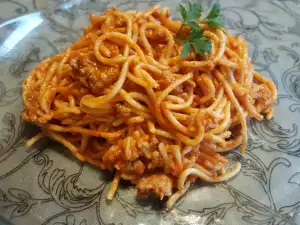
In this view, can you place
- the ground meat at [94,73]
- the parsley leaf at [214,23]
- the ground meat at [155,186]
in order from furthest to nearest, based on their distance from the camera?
the parsley leaf at [214,23]
the ground meat at [94,73]
the ground meat at [155,186]

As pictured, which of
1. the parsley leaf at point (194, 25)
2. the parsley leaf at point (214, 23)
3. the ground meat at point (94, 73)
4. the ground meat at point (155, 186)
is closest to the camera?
the ground meat at point (155, 186)

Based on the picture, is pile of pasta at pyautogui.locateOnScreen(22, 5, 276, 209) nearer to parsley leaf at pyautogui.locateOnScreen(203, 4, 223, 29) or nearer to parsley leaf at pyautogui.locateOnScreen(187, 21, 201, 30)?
parsley leaf at pyautogui.locateOnScreen(203, 4, 223, 29)

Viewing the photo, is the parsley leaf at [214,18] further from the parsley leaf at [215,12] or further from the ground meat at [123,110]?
the ground meat at [123,110]

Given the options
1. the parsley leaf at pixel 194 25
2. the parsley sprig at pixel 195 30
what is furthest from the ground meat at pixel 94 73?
the parsley leaf at pixel 194 25

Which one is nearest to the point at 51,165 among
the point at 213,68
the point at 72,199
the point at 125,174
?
the point at 72,199

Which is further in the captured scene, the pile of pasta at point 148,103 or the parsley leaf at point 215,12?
the parsley leaf at point 215,12

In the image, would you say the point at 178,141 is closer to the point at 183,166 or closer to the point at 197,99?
the point at 183,166

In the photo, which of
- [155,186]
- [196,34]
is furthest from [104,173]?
[196,34]
